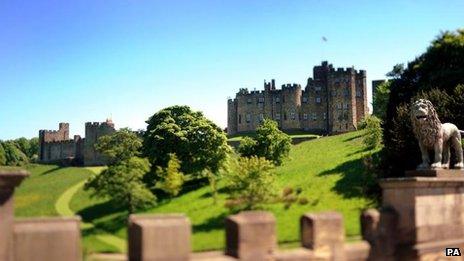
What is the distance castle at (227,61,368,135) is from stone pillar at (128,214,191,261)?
401ft

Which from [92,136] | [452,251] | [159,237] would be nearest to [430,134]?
[452,251]

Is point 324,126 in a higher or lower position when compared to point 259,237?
higher

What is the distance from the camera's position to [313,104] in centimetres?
13288

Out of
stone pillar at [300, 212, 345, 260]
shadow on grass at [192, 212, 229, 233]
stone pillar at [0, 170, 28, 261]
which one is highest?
stone pillar at [0, 170, 28, 261]

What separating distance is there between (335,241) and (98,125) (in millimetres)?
110594

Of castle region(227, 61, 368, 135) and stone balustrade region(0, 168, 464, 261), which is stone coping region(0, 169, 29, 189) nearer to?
stone balustrade region(0, 168, 464, 261)

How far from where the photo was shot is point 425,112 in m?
12.6

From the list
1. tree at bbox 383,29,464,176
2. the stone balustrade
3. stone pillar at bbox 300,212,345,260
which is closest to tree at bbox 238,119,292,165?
tree at bbox 383,29,464,176

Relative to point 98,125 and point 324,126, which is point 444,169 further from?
point 324,126

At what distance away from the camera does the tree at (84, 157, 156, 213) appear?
92.1ft

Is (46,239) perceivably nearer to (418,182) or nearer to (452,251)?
(418,182)

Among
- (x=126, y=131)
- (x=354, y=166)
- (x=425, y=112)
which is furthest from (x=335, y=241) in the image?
(x=126, y=131)

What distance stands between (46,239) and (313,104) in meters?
129

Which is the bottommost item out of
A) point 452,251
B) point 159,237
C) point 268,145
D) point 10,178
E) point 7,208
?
point 452,251
